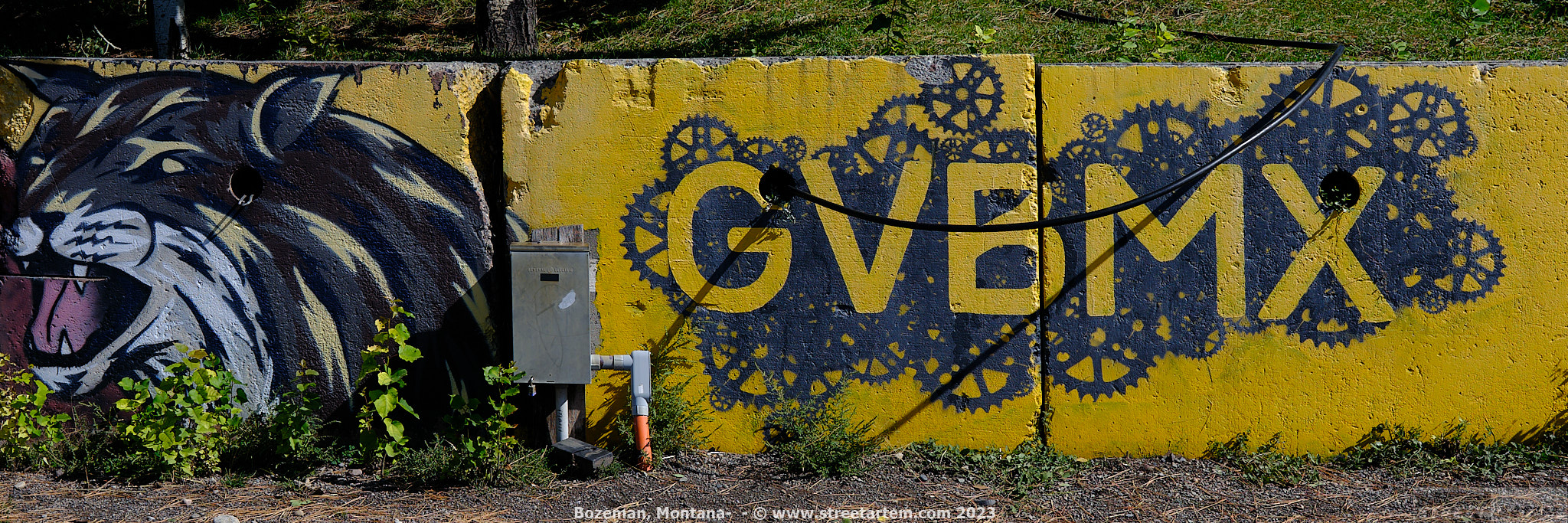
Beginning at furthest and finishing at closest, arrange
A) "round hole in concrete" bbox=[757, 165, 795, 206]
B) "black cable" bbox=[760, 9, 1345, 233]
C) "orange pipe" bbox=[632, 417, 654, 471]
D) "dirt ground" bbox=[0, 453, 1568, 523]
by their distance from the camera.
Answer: "round hole in concrete" bbox=[757, 165, 795, 206] < "orange pipe" bbox=[632, 417, 654, 471] < "black cable" bbox=[760, 9, 1345, 233] < "dirt ground" bbox=[0, 453, 1568, 523]

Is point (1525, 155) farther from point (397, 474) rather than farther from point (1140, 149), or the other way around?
point (397, 474)

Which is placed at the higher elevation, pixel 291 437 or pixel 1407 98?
pixel 1407 98

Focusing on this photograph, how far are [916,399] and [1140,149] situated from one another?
1304 mm

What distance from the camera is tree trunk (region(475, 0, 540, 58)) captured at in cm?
541

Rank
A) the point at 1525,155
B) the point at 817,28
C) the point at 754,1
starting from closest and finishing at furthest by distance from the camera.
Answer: the point at 1525,155
the point at 817,28
the point at 754,1

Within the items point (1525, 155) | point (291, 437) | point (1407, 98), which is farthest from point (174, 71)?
point (1525, 155)

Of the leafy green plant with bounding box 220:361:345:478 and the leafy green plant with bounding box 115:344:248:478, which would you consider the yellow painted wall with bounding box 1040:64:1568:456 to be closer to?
the leafy green plant with bounding box 220:361:345:478

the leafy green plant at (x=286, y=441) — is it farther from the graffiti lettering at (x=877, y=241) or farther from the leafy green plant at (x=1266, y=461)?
the leafy green plant at (x=1266, y=461)

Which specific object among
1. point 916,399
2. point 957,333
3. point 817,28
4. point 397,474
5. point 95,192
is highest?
point 817,28

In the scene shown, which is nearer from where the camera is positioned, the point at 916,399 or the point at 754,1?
the point at 916,399

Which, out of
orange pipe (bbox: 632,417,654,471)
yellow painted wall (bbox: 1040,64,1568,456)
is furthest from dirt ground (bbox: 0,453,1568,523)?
yellow painted wall (bbox: 1040,64,1568,456)

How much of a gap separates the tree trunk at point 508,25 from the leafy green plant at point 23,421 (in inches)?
115

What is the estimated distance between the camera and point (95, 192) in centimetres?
339

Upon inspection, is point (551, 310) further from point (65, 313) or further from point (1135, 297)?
point (1135, 297)
